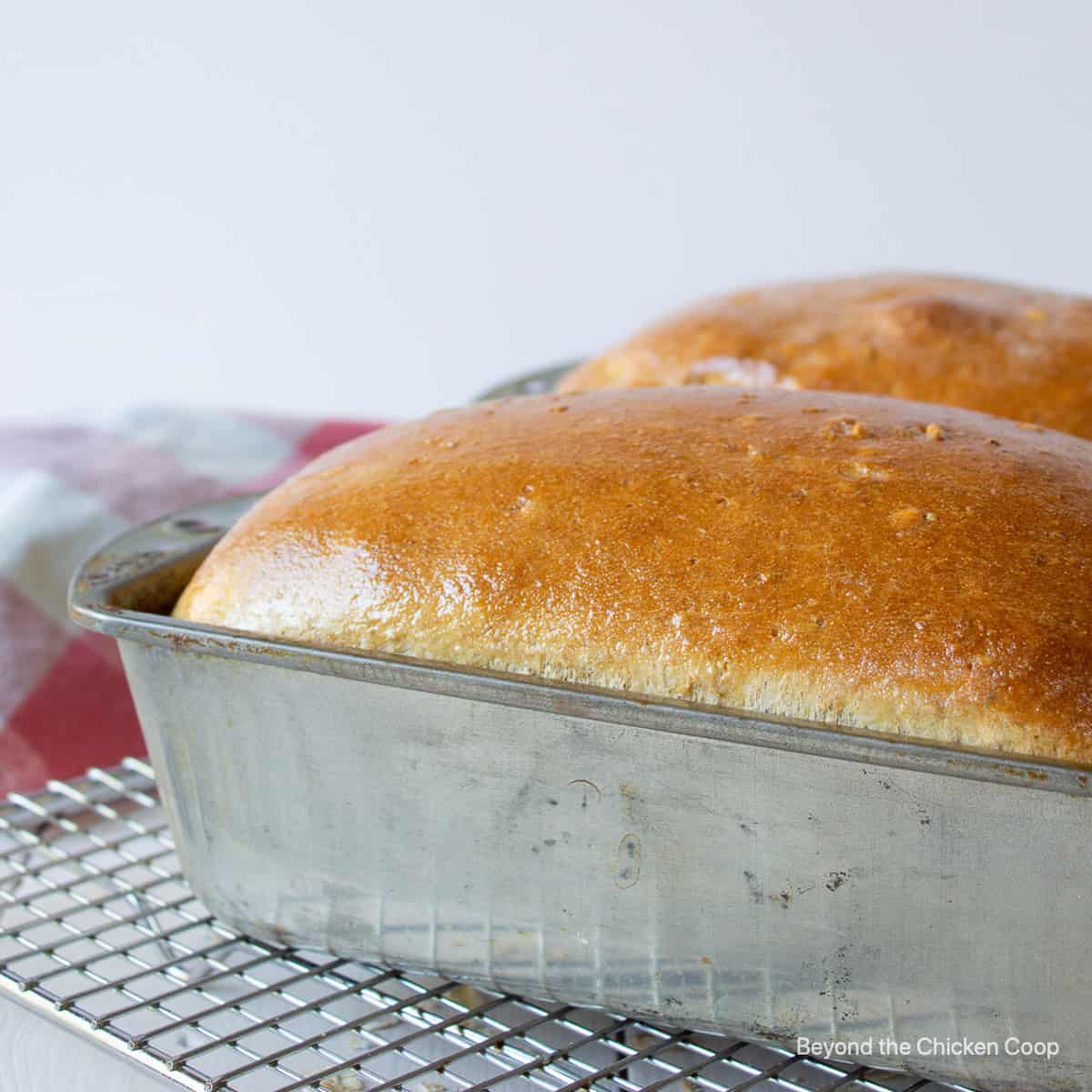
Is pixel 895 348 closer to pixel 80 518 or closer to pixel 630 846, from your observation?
pixel 630 846

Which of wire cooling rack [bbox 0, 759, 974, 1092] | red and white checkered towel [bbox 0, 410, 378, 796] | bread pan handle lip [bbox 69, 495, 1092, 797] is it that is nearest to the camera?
bread pan handle lip [bbox 69, 495, 1092, 797]

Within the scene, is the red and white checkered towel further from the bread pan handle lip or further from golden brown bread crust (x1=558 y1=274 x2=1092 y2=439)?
golden brown bread crust (x1=558 y1=274 x2=1092 y2=439)

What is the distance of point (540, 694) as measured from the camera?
90 cm

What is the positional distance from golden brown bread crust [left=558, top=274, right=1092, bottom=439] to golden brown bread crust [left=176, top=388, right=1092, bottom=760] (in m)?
0.34

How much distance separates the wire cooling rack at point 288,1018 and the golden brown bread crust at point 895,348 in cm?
68

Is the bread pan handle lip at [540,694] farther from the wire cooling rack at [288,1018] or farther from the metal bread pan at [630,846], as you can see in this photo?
the wire cooling rack at [288,1018]

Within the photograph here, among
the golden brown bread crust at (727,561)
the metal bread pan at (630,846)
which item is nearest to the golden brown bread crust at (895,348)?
the golden brown bread crust at (727,561)

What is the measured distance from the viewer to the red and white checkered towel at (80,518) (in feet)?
5.42

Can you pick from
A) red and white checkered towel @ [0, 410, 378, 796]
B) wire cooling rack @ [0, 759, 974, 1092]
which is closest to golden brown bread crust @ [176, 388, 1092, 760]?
wire cooling rack @ [0, 759, 974, 1092]

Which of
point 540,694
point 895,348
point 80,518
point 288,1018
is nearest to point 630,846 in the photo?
point 540,694

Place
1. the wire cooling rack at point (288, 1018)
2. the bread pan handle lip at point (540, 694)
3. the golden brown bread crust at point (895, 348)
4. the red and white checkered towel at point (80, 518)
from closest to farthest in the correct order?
1. the bread pan handle lip at point (540, 694)
2. the wire cooling rack at point (288, 1018)
3. the golden brown bread crust at point (895, 348)
4. the red and white checkered towel at point (80, 518)

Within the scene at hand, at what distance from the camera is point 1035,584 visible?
917mm

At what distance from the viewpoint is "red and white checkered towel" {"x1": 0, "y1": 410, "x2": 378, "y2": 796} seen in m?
1.65

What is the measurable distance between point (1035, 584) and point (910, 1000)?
0.87 feet
